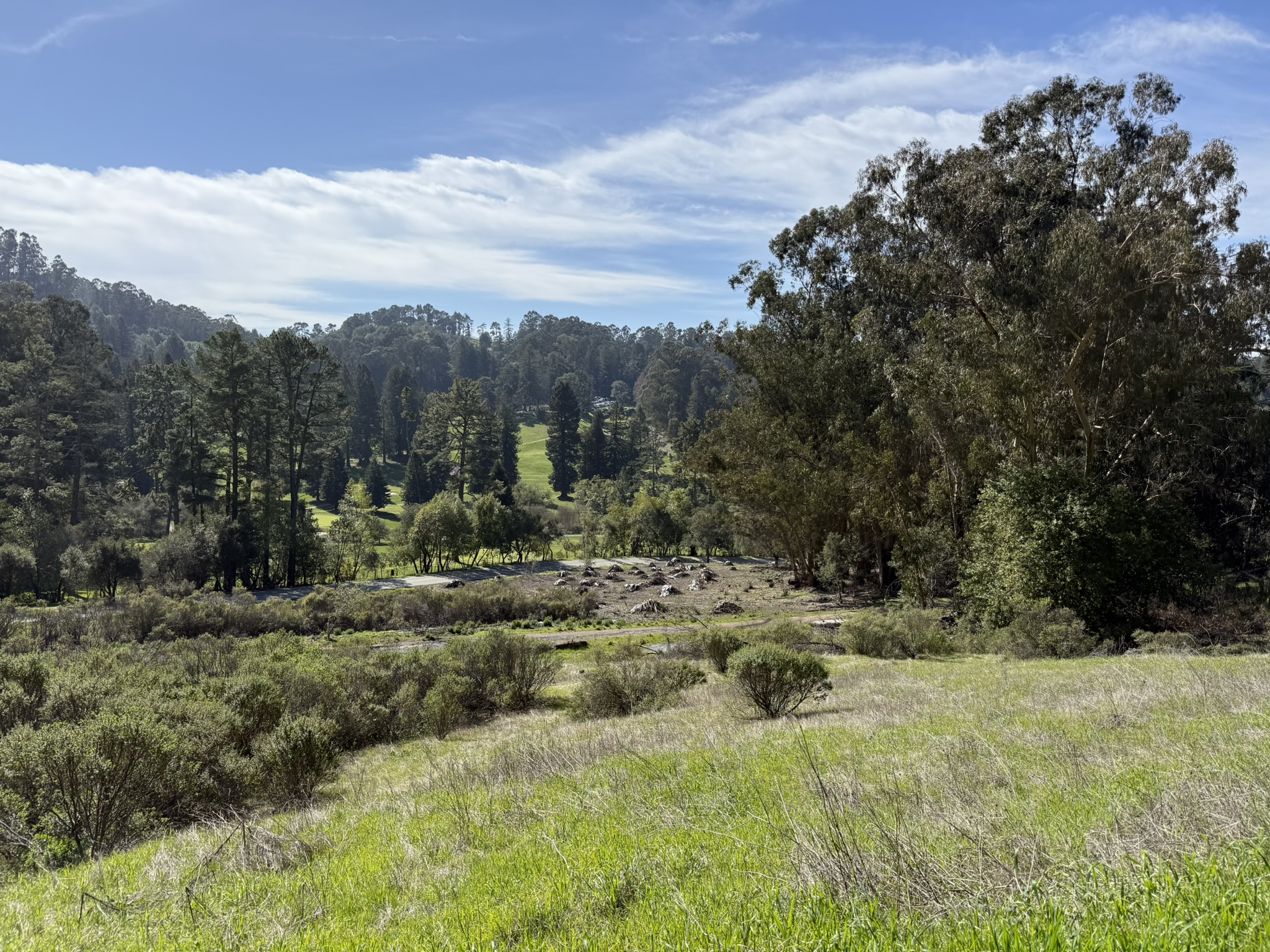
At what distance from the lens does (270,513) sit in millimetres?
45875

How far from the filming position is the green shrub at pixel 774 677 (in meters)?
11.2

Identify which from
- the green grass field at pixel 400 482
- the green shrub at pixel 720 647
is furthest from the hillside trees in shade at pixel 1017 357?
the green grass field at pixel 400 482

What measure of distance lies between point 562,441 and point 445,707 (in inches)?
3660

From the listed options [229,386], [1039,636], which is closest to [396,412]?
[229,386]

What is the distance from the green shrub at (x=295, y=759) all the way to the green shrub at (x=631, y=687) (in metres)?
5.76

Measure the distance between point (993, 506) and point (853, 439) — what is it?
9923 millimetres

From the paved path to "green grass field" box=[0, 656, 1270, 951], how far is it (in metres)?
35.0

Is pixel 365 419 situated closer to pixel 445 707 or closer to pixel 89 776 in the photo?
pixel 445 707

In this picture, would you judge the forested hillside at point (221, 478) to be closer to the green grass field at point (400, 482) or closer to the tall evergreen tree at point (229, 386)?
the tall evergreen tree at point (229, 386)

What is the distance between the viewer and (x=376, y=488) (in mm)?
88812

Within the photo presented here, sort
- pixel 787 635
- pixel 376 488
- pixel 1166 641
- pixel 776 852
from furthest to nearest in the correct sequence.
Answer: pixel 376 488 < pixel 787 635 < pixel 1166 641 < pixel 776 852

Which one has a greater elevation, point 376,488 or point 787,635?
point 787,635

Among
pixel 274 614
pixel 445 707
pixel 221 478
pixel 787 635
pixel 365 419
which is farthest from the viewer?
pixel 365 419

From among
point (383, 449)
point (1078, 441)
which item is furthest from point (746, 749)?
point (383, 449)
